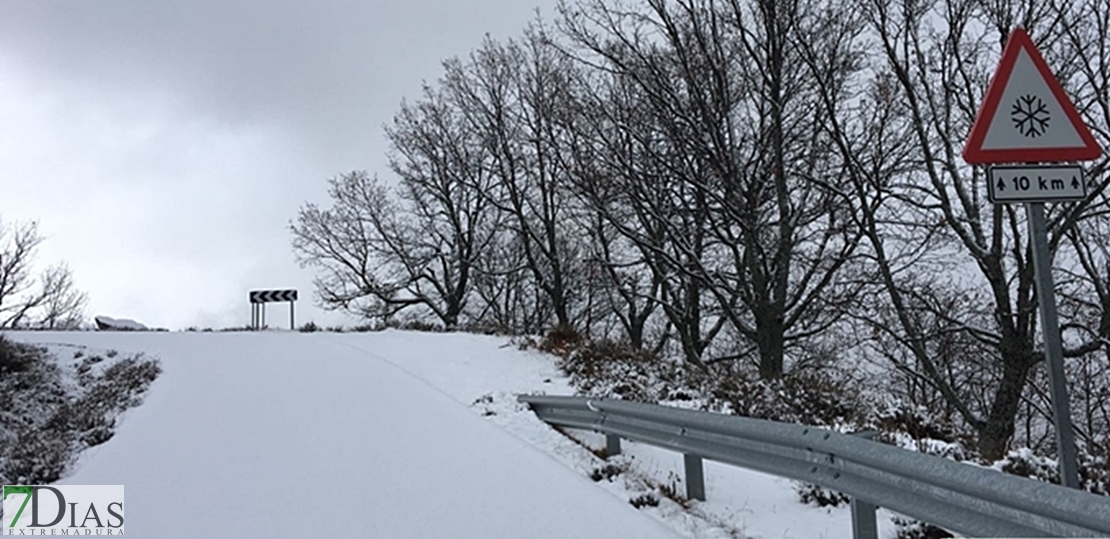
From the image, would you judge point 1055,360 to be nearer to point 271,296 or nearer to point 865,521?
point 865,521

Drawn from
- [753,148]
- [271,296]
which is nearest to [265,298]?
[271,296]

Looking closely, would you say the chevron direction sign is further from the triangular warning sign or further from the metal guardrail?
the triangular warning sign

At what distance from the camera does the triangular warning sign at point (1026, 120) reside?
12.8ft

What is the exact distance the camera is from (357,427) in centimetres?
750

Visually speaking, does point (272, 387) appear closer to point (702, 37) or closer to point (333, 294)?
point (702, 37)

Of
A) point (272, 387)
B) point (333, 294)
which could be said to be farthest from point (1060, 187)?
point (333, 294)

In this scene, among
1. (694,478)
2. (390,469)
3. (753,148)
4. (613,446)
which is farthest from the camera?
(753,148)

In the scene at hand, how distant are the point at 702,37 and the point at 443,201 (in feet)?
79.2

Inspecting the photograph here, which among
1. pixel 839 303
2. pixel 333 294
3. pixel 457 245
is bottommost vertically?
pixel 839 303

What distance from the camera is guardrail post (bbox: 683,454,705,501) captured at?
17.4ft

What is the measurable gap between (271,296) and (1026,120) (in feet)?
79.2

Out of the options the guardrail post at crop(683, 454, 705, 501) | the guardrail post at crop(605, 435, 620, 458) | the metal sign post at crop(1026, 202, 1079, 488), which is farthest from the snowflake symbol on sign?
the guardrail post at crop(605, 435, 620, 458)

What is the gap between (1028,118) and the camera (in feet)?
12.9

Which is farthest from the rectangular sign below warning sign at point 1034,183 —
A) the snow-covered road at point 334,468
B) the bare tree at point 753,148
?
the bare tree at point 753,148
